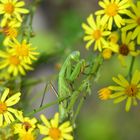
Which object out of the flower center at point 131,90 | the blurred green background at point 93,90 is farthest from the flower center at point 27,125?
the blurred green background at point 93,90

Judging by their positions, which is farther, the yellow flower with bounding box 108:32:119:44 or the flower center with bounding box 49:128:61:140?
the yellow flower with bounding box 108:32:119:44

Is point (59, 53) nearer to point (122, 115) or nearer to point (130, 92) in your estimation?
point (130, 92)

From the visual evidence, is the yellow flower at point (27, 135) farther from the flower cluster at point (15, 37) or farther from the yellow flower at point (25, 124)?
the flower cluster at point (15, 37)

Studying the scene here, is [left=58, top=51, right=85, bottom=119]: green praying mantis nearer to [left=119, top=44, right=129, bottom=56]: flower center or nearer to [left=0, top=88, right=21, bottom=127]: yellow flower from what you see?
Answer: [left=0, top=88, right=21, bottom=127]: yellow flower

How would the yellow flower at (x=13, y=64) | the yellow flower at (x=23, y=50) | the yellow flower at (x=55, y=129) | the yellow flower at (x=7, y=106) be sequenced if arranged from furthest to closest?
the yellow flower at (x=13, y=64) < the yellow flower at (x=23, y=50) < the yellow flower at (x=7, y=106) < the yellow flower at (x=55, y=129)

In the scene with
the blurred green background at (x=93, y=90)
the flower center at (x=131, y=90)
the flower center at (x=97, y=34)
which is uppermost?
the flower center at (x=97, y=34)

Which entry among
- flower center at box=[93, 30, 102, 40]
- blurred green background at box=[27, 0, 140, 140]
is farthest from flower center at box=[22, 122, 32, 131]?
blurred green background at box=[27, 0, 140, 140]

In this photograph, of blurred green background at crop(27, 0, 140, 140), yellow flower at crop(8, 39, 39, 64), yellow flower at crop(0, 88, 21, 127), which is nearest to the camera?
yellow flower at crop(0, 88, 21, 127)

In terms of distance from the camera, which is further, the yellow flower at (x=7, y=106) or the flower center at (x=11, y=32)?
the flower center at (x=11, y=32)
